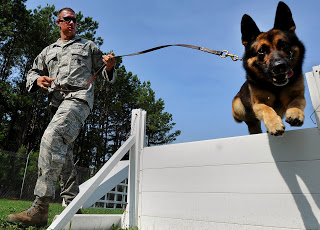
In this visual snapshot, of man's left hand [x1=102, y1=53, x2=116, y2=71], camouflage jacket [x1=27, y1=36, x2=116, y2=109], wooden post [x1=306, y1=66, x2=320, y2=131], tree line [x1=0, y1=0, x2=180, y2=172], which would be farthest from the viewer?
tree line [x1=0, y1=0, x2=180, y2=172]

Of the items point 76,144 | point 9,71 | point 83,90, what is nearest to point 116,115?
point 76,144

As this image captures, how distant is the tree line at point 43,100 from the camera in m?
17.6

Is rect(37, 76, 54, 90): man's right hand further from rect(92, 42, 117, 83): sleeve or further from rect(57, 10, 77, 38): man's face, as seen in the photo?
rect(57, 10, 77, 38): man's face

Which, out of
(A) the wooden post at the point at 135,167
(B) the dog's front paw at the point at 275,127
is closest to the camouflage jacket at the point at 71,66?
(A) the wooden post at the point at 135,167

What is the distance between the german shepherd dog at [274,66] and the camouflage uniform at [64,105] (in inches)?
66.4

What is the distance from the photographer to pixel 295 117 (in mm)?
1741

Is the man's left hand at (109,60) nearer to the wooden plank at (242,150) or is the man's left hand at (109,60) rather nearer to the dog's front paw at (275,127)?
the wooden plank at (242,150)

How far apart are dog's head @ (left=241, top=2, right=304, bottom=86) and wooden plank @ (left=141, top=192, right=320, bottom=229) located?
932mm

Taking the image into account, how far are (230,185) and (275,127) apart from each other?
0.60 meters

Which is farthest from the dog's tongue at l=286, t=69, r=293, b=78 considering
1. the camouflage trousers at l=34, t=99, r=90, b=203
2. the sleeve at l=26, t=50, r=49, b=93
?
the sleeve at l=26, t=50, r=49, b=93

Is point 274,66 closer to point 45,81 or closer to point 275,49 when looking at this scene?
point 275,49

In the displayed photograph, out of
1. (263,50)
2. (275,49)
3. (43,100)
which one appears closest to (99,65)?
(263,50)

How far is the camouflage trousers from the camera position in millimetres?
2379

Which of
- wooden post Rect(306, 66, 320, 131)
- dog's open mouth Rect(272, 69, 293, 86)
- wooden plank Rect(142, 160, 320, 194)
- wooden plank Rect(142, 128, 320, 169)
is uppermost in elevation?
dog's open mouth Rect(272, 69, 293, 86)
